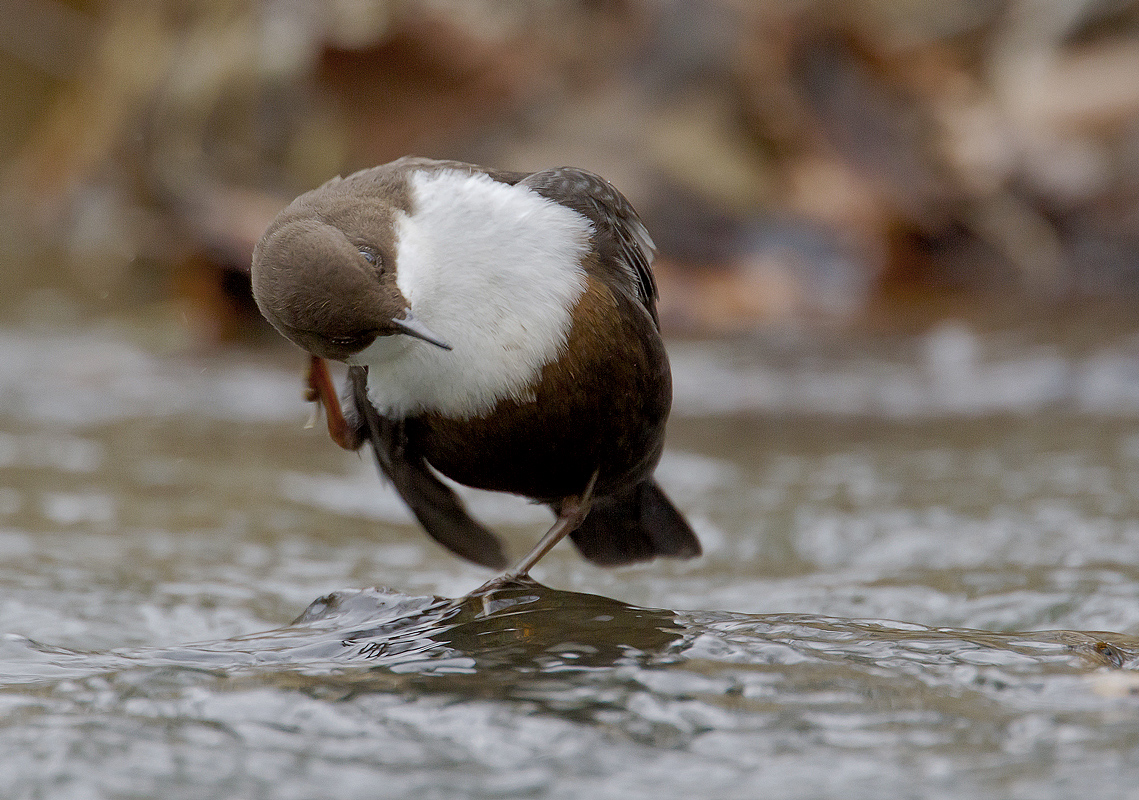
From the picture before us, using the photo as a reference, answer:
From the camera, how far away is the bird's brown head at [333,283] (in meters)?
2.86

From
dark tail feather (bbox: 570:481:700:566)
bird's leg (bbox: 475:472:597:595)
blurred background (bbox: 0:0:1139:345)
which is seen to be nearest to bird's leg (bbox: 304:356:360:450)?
bird's leg (bbox: 475:472:597:595)

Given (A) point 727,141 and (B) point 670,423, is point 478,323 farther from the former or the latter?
(A) point 727,141

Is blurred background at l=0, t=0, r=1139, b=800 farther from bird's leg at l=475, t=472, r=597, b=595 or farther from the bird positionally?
the bird

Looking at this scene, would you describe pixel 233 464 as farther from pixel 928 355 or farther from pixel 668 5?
pixel 668 5

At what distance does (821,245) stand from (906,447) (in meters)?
3.91

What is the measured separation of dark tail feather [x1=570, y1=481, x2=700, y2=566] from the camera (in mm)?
3924

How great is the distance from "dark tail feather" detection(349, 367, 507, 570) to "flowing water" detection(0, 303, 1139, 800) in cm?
22

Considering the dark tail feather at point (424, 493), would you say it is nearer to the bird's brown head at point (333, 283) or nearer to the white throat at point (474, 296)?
the white throat at point (474, 296)

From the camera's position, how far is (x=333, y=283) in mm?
2854

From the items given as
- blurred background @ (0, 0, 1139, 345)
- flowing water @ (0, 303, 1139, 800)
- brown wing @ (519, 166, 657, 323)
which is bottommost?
flowing water @ (0, 303, 1139, 800)

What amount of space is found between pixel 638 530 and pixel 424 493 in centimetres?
69

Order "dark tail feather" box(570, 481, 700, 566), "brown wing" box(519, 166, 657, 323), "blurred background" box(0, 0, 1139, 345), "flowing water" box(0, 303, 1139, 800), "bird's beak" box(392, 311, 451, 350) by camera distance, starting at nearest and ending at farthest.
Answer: "flowing water" box(0, 303, 1139, 800), "bird's beak" box(392, 311, 451, 350), "brown wing" box(519, 166, 657, 323), "dark tail feather" box(570, 481, 700, 566), "blurred background" box(0, 0, 1139, 345)

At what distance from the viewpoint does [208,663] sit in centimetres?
261

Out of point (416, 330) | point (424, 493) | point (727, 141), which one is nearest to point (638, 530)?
point (424, 493)
